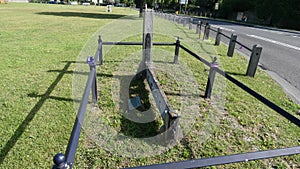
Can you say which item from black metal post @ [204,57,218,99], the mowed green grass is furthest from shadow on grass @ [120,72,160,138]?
black metal post @ [204,57,218,99]

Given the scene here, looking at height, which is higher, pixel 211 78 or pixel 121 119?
pixel 211 78

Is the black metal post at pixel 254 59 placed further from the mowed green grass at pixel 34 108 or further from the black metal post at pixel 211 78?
the mowed green grass at pixel 34 108

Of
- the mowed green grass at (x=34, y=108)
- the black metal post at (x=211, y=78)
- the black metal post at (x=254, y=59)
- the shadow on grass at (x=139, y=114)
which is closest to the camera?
the mowed green grass at (x=34, y=108)

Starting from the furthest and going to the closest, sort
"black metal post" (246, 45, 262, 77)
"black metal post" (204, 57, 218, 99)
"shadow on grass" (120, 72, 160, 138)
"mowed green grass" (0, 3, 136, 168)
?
"black metal post" (246, 45, 262, 77), "black metal post" (204, 57, 218, 99), "shadow on grass" (120, 72, 160, 138), "mowed green grass" (0, 3, 136, 168)

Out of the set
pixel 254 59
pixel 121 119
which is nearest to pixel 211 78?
pixel 121 119

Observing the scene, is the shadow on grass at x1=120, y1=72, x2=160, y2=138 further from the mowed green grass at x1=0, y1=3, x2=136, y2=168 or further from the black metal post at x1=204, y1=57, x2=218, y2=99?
the black metal post at x1=204, y1=57, x2=218, y2=99

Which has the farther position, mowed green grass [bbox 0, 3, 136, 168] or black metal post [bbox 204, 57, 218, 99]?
black metal post [bbox 204, 57, 218, 99]

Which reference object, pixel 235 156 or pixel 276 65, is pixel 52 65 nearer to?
pixel 235 156

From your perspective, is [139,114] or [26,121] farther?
[139,114]

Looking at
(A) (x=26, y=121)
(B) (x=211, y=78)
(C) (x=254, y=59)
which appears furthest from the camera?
(C) (x=254, y=59)

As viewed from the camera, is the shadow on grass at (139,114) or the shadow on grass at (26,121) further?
the shadow on grass at (139,114)

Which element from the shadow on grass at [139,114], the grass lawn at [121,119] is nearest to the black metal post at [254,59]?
the grass lawn at [121,119]

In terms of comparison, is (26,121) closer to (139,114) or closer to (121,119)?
(121,119)

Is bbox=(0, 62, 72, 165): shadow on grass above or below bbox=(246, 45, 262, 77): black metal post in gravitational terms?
below
